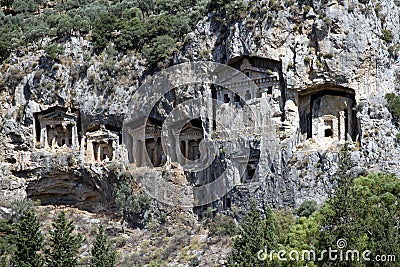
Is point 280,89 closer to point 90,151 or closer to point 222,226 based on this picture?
point 222,226

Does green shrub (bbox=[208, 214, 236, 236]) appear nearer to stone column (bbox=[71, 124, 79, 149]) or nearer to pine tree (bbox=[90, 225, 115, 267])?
pine tree (bbox=[90, 225, 115, 267])

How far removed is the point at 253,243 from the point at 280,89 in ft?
60.3

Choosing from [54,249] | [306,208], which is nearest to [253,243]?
[306,208]

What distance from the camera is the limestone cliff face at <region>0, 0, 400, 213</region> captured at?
6456cm

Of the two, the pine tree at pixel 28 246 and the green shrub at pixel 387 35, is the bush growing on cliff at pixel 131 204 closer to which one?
the pine tree at pixel 28 246

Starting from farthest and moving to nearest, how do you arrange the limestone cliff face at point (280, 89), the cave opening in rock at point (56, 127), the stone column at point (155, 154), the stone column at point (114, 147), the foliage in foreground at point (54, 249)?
the cave opening in rock at point (56, 127), the stone column at point (155, 154), the stone column at point (114, 147), the limestone cliff face at point (280, 89), the foliage in foreground at point (54, 249)

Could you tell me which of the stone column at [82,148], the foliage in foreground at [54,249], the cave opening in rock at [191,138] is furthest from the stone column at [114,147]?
the foliage in foreground at [54,249]

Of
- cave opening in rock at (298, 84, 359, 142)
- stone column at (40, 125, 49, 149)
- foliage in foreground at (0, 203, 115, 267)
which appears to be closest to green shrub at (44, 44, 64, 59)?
stone column at (40, 125, 49, 149)

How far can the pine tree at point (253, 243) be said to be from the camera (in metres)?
52.0

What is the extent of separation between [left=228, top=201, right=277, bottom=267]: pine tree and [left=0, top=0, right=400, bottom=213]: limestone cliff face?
336 inches

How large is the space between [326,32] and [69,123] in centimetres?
2549

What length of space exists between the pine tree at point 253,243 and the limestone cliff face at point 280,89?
28.0ft

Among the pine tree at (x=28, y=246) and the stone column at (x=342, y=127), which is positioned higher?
the stone column at (x=342, y=127)

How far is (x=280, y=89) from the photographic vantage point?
2687 inches
